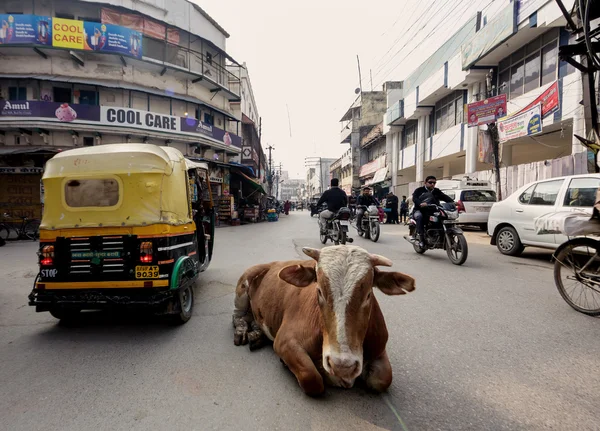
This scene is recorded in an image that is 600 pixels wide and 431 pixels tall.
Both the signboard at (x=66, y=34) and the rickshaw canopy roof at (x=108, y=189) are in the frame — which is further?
the signboard at (x=66, y=34)

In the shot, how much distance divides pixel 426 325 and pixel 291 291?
1.73m

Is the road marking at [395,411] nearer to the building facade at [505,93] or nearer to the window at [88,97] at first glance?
the building facade at [505,93]

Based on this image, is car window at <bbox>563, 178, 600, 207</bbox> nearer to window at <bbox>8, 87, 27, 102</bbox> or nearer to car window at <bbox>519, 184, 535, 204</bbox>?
car window at <bbox>519, 184, 535, 204</bbox>

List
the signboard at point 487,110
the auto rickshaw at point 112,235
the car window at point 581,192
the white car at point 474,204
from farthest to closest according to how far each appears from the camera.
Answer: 1. the signboard at point 487,110
2. the white car at point 474,204
3. the car window at point 581,192
4. the auto rickshaw at point 112,235

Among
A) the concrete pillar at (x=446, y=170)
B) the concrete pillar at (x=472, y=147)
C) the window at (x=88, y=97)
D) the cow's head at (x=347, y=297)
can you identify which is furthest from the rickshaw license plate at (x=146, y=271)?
the concrete pillar at (x=446, y=170)

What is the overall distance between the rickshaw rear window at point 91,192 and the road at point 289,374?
1.38 meters

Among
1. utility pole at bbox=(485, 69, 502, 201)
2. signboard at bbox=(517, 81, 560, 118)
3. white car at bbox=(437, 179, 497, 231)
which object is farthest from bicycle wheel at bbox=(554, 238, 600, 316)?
utility pole at bbox=(485, 69, 502, 201)

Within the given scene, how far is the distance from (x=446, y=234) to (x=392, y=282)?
5.46 metres

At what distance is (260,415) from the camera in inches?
78.7

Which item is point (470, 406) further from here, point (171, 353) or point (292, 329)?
point (171, 353)

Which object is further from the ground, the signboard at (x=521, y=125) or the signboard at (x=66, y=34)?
the signboard at (x=66, y=34)

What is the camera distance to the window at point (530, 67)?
1391cm

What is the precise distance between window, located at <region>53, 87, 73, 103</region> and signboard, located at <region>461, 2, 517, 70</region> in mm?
23180

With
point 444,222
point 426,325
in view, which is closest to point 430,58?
point 444,222
